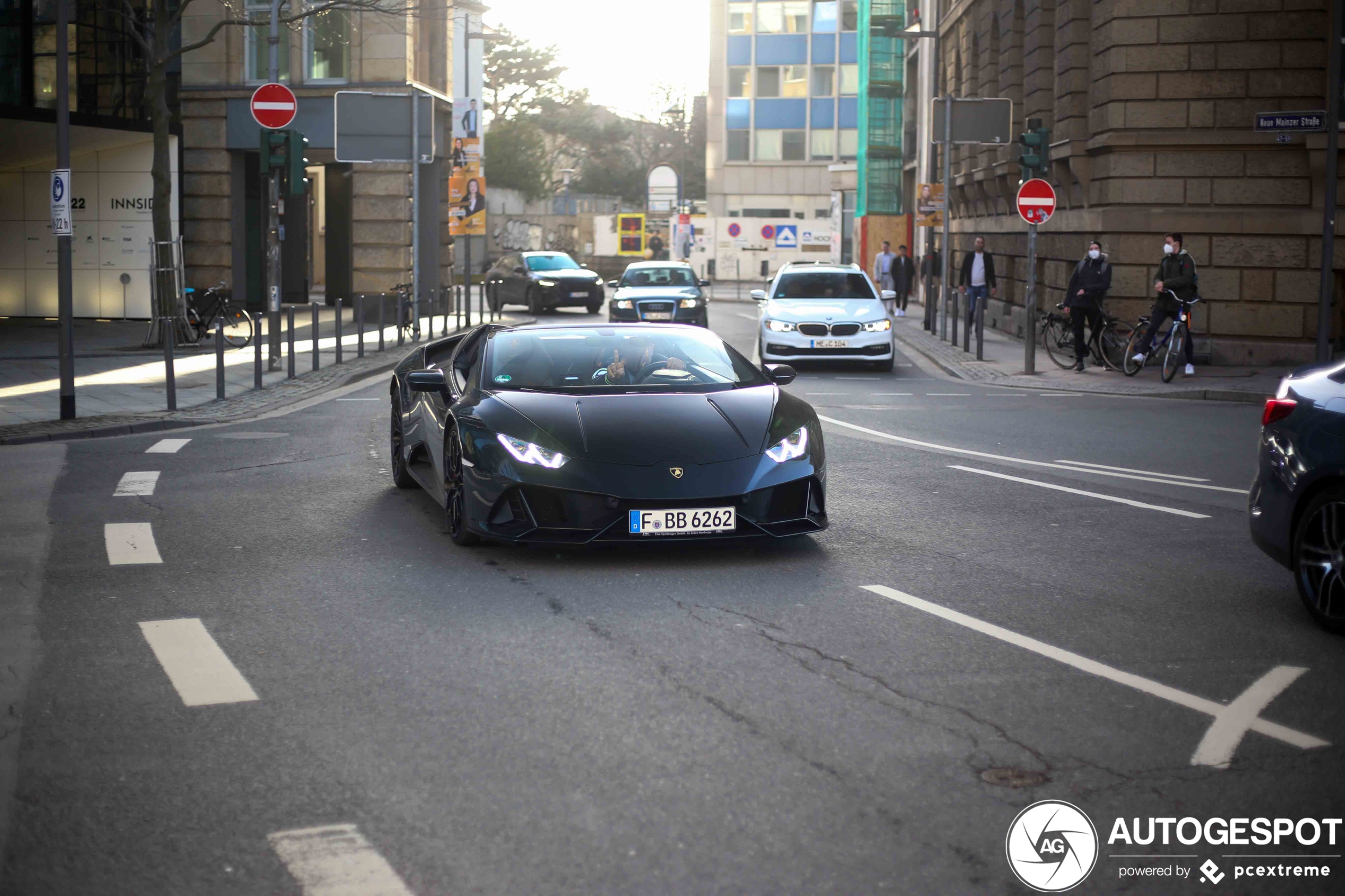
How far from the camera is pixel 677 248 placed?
210 ft

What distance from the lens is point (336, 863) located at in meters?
4.04

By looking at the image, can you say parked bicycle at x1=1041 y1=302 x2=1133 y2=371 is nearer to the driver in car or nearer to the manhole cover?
the driver in car

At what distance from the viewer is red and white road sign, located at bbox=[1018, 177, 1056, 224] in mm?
22359

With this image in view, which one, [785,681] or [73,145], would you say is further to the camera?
[73,145]

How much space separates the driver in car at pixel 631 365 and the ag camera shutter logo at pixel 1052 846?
16.3 feet

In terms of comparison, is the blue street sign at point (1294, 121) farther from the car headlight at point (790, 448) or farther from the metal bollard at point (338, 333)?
the car headlight at point (790, 448)

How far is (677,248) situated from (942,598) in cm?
5732

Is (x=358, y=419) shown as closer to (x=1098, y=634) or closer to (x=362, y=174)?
(x=1098, y=634)

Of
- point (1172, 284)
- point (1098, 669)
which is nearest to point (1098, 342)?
point (1172, 284)

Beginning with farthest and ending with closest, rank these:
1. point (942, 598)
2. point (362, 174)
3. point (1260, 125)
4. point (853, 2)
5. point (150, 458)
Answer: point (853, 2), point (362, 174), point (1260, 125), point (150, 458), point (942, 598)

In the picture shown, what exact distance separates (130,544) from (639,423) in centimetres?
287

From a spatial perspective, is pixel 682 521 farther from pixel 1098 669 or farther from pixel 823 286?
pixel 823 286

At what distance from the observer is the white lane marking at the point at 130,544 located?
8344mm

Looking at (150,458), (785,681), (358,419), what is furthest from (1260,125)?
(785,681)
